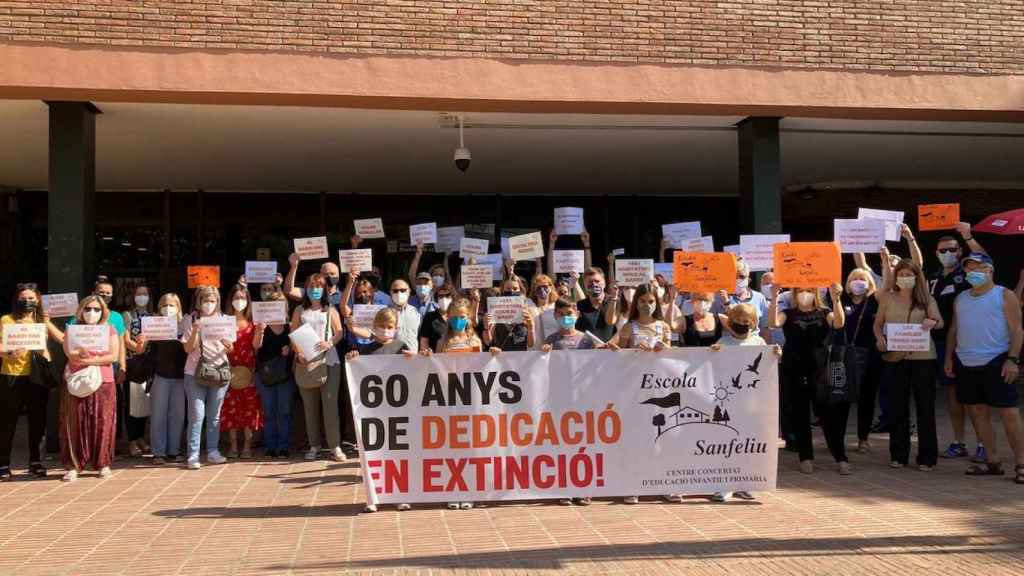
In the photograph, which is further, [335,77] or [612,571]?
[335,77]

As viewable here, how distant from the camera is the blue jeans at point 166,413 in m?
8.79

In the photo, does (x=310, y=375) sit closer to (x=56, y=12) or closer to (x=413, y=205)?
(x=56, y=12)

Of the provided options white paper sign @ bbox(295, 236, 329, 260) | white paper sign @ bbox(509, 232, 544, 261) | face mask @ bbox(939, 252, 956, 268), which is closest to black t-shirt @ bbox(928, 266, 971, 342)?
face mask @ bbox(939, 252, 956, 268)

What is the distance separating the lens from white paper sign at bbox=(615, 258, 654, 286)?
8.93 meters

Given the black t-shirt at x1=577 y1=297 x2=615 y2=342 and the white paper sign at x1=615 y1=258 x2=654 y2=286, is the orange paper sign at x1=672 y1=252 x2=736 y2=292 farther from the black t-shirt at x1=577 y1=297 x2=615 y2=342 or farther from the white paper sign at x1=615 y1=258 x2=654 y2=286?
the white paper sign at x1=615 y1=258 x2=654 y2=286

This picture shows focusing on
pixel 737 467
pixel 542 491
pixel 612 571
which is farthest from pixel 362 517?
pixel 737 467

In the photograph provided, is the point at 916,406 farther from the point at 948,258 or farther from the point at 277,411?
the point at 277,411

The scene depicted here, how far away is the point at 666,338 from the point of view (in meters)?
7.41

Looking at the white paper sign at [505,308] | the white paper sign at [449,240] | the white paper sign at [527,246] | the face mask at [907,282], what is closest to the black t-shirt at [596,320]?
the white paper sign at [505,308]

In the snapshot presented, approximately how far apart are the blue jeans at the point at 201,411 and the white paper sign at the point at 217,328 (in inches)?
23.3

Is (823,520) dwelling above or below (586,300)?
below

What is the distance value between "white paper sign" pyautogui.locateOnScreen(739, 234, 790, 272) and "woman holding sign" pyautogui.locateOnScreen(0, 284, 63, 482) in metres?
6.98

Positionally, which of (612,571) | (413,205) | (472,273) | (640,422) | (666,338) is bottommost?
(612,571)

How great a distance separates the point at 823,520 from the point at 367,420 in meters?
3.36
